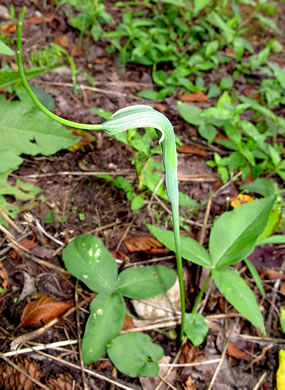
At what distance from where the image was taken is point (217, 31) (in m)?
3.14

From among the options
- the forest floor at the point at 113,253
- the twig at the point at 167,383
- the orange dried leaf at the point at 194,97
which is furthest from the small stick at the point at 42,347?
the orange dried leaf at the point at 194,97

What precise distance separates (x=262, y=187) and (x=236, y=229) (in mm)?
583

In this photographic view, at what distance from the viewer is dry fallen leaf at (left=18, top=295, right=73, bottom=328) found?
1445mm

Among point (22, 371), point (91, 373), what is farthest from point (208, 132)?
point (22, 371)

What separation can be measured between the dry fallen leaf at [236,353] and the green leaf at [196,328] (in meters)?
0.16

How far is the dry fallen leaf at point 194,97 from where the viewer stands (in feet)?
8.41

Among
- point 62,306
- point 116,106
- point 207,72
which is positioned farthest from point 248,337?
point 207,72

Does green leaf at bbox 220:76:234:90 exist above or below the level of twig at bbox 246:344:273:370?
above

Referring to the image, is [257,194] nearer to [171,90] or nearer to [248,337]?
[248,337]

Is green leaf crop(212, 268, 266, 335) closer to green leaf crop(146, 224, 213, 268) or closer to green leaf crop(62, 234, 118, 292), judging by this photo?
green leaf crop(146, 224, 213, 268)

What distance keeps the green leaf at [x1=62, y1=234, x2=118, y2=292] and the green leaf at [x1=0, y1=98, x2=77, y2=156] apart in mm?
603

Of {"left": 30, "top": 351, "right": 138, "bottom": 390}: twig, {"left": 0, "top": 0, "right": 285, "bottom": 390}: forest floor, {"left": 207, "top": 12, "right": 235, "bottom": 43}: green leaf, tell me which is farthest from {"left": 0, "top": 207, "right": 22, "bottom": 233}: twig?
{"left": 207, "top": 12, "right": 235, "bottom": 43}: green leaf

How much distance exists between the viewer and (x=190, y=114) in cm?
228

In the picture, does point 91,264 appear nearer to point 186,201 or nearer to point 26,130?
point 186,201
